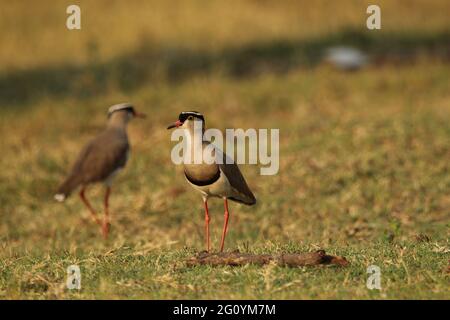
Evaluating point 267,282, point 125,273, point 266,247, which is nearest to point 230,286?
point 267,282

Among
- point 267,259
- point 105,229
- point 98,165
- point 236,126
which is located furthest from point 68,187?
point 236,126

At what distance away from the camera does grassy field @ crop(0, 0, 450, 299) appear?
5.18 metres

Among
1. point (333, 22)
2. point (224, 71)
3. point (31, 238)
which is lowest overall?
point (31, 238)

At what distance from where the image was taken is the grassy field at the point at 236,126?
5.18 metres

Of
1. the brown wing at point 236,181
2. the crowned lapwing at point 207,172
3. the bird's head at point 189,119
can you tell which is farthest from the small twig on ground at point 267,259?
the bird's head at point 189,119

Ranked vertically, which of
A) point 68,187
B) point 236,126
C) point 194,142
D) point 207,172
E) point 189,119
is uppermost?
point 236,126

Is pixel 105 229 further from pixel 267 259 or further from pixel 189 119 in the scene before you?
pixel 267 259

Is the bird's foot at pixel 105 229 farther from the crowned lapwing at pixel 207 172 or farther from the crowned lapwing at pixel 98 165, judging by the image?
the crowned lapwing at pixel 207 172

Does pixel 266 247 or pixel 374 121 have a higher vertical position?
pixel 374 121

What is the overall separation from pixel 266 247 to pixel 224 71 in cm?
906

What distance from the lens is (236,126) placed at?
12.1 metres

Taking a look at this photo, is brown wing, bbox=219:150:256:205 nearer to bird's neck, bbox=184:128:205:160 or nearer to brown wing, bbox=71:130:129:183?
bird's neck, bbox=184:128:205:160

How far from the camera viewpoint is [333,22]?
17281mm

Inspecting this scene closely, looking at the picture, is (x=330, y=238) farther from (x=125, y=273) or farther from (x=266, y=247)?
(x=125, y=273)
